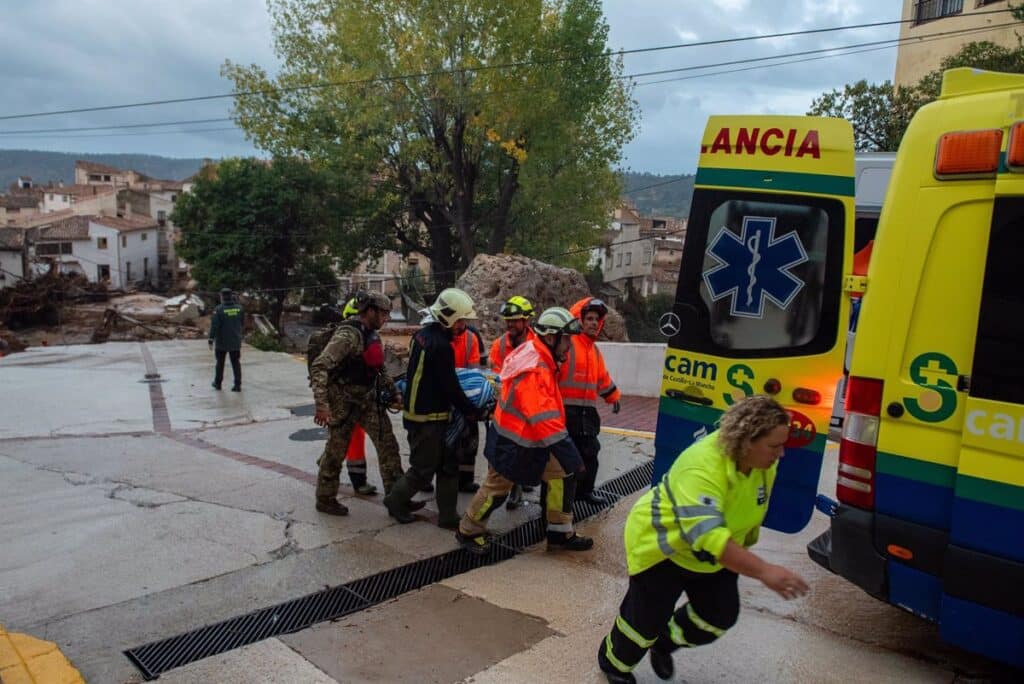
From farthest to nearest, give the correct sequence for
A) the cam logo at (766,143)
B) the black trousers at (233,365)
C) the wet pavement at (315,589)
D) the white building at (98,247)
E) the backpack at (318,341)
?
the white building at (98,247)
the black trousers at (233,365)
the backpack at (318,341)
the cam logo at (766,143)
the wet pavement at (315,589)

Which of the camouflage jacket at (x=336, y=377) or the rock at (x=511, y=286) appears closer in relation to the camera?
the camouflage jacket at (x=336, y=377)

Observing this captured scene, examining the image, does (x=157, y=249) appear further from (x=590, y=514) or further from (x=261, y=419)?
(x=590, y=514)

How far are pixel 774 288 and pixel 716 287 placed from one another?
33 centimetres

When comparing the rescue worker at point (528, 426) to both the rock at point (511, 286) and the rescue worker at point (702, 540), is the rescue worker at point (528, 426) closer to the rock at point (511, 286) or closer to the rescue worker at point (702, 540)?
the rescue worker at point (702, 540)

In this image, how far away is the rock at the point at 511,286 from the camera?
12320mm

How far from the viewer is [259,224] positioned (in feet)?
105

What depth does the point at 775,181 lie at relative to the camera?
14.6ft

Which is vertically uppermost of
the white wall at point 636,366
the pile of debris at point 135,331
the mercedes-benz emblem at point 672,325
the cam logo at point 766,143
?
the cam logo at point 766,143

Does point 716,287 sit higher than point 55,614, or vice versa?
point 716,287

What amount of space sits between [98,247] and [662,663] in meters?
64.6

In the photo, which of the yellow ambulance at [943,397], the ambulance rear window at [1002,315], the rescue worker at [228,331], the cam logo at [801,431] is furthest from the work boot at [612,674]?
the rescue worker at [228,331]

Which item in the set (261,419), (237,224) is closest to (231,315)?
(261,419)

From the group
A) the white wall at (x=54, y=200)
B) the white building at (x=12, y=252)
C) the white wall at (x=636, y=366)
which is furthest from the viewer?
the white wall at (x=54, y=200)

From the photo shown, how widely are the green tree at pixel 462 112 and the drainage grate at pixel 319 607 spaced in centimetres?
1956
